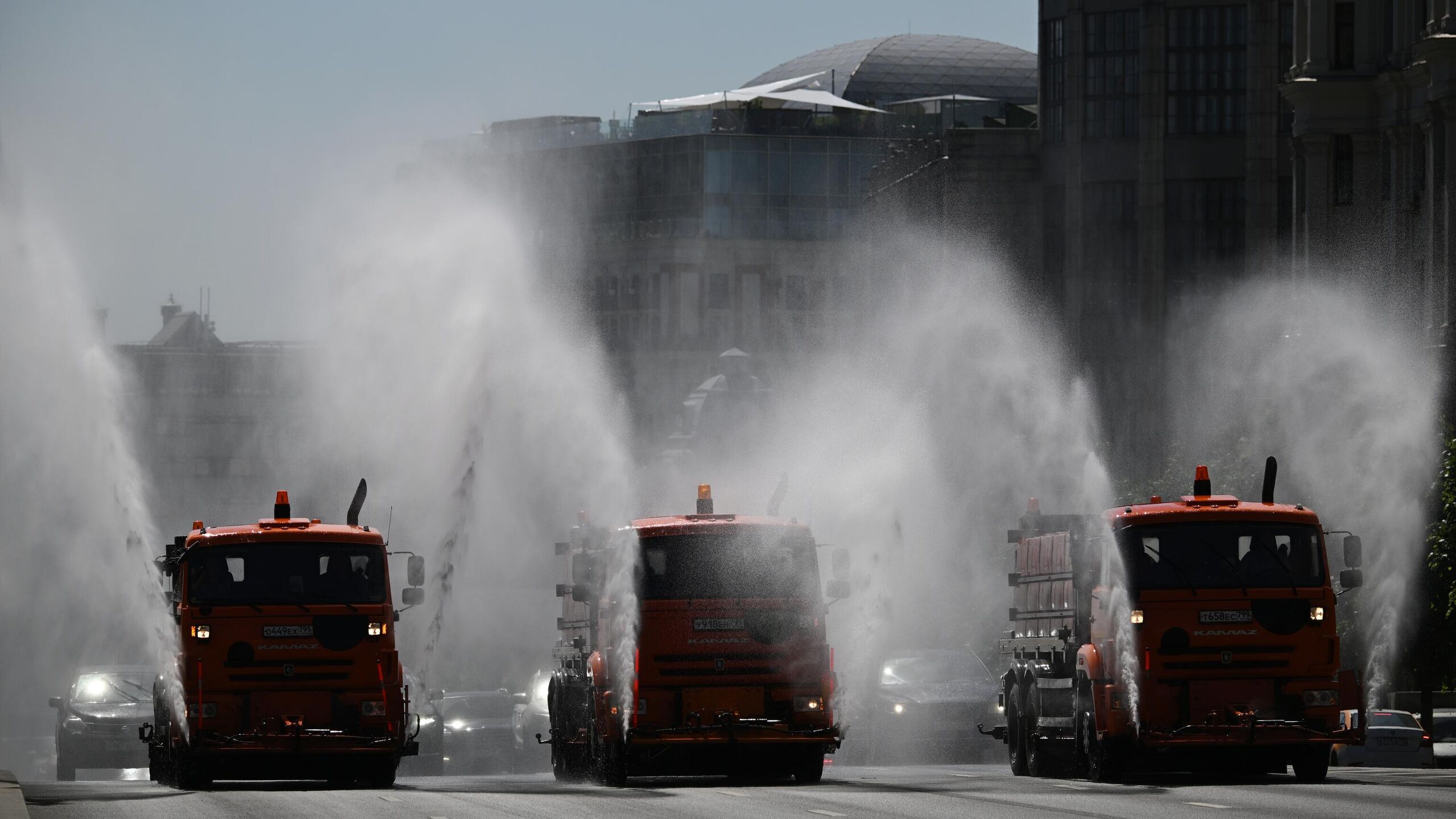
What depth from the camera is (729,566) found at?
28.0 meters

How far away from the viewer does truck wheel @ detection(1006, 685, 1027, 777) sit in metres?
30.8

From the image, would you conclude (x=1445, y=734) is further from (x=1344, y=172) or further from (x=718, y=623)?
(x=718, y=623)

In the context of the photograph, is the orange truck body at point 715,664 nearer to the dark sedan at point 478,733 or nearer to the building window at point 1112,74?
the dark sedan at point 478,733

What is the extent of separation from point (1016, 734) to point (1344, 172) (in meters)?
57.3

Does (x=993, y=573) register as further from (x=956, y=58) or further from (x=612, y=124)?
(x=956, y=58)

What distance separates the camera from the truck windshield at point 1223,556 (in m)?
26.9

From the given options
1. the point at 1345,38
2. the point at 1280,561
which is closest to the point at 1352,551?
the point at 1280,561

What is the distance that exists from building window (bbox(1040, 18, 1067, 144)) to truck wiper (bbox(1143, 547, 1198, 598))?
83155 mm

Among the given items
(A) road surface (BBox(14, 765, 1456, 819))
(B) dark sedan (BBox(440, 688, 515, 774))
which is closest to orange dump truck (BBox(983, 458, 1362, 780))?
(A) road surface (BBox(14, 765, 1456, 819))

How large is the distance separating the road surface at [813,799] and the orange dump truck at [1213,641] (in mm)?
486

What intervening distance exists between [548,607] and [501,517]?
875 cm

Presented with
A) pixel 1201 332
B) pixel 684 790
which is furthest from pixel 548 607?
pixel 684 790

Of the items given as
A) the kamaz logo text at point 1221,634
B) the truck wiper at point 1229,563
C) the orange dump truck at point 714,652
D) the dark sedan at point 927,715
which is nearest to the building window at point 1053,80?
the dark sedan at point 927,715

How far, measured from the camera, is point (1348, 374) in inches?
2625
